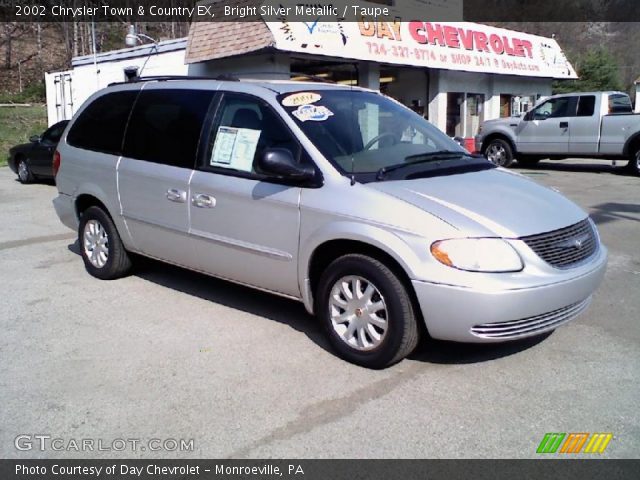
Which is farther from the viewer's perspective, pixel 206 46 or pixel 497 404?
pixel 206 46

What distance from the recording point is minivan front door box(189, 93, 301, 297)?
A: 423 cm

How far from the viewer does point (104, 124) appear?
577 cm

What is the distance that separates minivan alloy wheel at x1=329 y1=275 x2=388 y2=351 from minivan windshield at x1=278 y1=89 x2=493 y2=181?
2.39ft

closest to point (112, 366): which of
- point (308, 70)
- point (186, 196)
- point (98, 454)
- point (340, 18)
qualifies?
point (98, 454)

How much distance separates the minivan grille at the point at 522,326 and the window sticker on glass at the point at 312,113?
189 centimetres

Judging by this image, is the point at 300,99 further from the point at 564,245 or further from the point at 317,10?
the point at 317,10

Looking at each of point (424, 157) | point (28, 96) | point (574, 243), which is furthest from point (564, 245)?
point (28, 96)

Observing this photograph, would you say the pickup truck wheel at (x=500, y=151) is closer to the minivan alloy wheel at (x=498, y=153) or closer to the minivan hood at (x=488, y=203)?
the minivan alloy wheel at (x=498, y=153)

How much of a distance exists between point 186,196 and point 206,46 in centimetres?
1071

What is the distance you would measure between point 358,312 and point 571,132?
13.0m

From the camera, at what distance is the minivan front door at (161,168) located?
16.0 ft

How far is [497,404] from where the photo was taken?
134 inches

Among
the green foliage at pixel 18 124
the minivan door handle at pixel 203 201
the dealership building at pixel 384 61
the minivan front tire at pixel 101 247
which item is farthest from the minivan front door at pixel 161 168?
the green foliage at pixel 18 124
